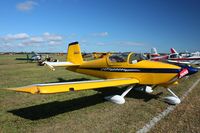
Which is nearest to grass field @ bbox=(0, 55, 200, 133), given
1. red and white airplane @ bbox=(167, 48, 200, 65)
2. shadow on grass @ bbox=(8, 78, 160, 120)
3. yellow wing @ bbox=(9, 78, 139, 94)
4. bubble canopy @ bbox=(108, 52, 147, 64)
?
shadow on grass @ bbox=(8, 78, 160, 120)

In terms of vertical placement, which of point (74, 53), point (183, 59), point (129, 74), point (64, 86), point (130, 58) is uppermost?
point (74, 53)

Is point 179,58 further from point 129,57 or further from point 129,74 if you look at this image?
point 129,74

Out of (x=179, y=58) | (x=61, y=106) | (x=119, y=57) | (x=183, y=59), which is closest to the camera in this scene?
(x=61, y=106)

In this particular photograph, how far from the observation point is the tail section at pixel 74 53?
10345 mm

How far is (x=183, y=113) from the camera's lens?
5613mm

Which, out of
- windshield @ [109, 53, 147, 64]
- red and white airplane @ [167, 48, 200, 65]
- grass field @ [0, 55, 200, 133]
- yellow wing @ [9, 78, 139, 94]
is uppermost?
windshield @ [109, 53, 147, 64]

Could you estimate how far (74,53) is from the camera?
10.7 metres

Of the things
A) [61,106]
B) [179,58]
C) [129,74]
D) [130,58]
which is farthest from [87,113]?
[179,58]

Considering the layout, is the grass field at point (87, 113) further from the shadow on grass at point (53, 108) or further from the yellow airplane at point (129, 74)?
the yellow airplane at point (129, 74)

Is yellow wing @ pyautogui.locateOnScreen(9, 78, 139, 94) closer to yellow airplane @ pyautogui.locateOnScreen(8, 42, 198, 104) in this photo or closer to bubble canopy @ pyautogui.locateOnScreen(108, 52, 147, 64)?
yellow airplane @ pyautogui.locateOnScreen(8, 42, 198, 104)

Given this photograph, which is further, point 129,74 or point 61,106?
point 129,74

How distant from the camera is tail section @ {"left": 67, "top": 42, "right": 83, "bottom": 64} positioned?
1035 centimetres

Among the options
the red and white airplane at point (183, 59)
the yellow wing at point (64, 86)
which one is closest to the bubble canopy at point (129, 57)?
the yellow wing at point (64, 86)

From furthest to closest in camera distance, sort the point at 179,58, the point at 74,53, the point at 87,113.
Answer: the point at 179,58
the point at 74,53
the point at 87,113
